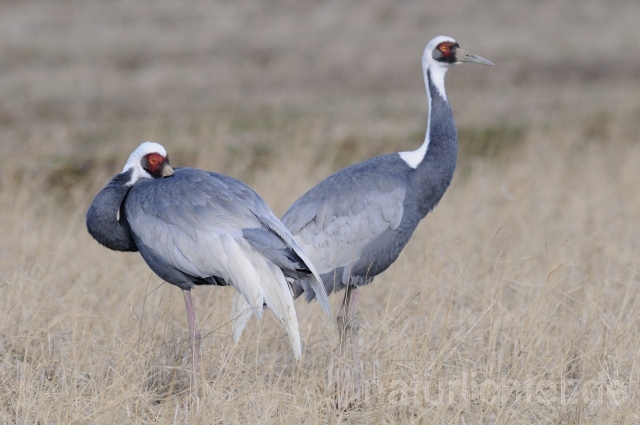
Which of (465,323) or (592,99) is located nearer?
(465,323)

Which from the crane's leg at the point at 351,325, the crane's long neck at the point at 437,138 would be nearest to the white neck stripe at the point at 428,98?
the crane's long neck at the point at 437,138

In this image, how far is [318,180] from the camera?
10.2 meters

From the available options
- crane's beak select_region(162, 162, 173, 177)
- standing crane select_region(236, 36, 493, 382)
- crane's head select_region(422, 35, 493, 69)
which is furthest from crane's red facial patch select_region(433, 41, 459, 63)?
crane's beak select_region(162, 162, 173, 177)

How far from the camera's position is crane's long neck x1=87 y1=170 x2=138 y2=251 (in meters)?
5.11

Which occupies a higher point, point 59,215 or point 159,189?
point 159,189

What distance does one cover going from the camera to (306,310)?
6.38 meters

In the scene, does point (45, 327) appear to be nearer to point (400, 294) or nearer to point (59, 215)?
point (400, 294)

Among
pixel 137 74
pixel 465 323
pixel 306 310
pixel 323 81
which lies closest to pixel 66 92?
pixel 137 74

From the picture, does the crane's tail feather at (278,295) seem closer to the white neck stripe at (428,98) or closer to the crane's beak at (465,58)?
the white neck stripe at (428,98)

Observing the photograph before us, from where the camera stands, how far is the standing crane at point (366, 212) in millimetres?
5883

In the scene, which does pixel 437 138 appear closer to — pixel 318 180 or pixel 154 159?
pixel 154 159

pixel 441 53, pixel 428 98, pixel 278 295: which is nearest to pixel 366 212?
pixel 428 98

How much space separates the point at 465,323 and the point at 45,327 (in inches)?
92.0

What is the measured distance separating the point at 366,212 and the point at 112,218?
5.12ft
